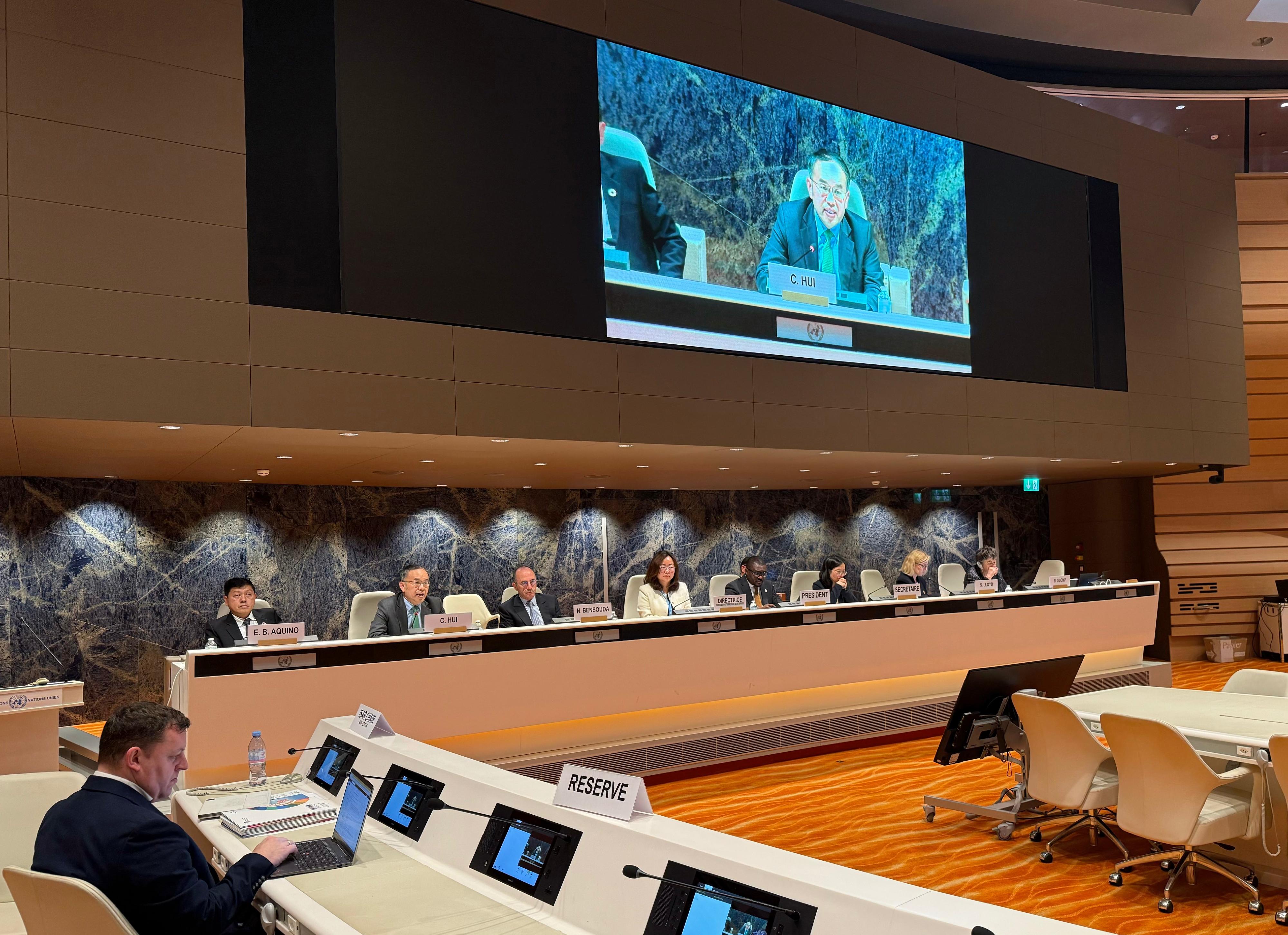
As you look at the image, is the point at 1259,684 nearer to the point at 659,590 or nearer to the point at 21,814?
the point at 659,590

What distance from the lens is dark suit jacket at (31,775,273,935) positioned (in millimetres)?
2447

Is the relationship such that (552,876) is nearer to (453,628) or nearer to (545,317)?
(453,628)

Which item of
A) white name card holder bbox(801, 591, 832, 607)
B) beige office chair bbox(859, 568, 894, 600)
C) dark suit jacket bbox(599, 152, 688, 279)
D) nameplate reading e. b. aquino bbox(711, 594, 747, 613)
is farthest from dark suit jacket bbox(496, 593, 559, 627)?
beige office chair bbox(859, 568, 894, 600)

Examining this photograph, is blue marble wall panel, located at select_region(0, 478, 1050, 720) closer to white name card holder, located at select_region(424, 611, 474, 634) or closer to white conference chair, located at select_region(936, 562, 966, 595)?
white conference chair, located at select_region(936, 562, 966, 595)

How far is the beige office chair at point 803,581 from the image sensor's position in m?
10.5

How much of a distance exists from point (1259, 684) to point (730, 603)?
3.38 metres

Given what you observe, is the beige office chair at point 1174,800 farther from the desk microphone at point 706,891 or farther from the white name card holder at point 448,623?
the white name card holder at point 448,623

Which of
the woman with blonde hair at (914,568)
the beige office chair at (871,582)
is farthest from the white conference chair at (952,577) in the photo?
the woman with blonde hair at (914,568)

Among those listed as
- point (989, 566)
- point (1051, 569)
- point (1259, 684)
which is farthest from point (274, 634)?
point (1051, 569)

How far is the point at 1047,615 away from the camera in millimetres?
8828

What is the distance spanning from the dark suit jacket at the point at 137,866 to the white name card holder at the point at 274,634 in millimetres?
2864

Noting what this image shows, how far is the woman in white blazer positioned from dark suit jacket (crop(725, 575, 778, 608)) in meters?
0.92

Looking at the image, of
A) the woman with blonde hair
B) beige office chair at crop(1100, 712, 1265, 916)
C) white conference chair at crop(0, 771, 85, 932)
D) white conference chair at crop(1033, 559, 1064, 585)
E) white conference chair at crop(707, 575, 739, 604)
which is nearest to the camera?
white conference chair at crop(0, 771, 85, 932)

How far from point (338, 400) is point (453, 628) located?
157cm
